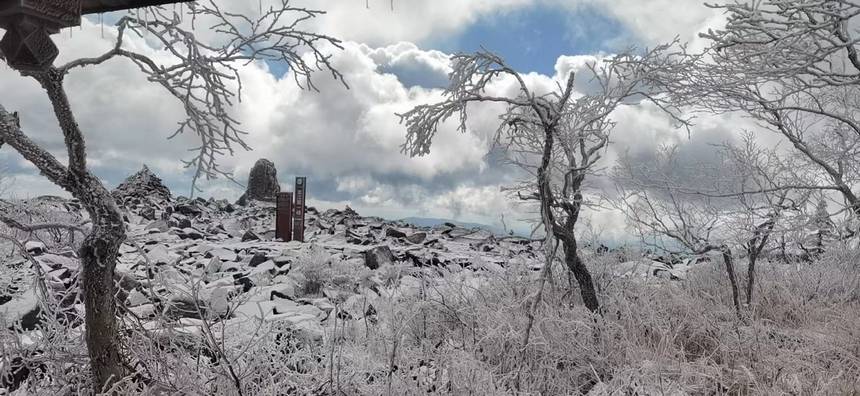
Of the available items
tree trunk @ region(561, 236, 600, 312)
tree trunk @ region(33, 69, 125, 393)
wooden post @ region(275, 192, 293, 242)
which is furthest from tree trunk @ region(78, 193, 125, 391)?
A: wooden post @ region(275, 192, 293, 242)

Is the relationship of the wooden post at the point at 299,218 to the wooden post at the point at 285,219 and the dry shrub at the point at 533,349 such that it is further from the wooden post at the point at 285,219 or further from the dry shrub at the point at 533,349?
the dry shrub at the point at 533,349

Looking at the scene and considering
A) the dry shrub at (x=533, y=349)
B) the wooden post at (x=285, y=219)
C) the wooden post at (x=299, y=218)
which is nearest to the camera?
the dry shrub at (x=533, y=349)

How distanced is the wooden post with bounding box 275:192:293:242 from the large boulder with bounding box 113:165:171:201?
5645 mm

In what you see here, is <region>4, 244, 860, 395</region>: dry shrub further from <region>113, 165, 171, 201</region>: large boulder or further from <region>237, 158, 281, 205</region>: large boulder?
<region>237, 158, 281, 205</region>: large boulder

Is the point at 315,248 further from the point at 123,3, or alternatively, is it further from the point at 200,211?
the point at 200,211

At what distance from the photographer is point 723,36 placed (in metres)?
5.45

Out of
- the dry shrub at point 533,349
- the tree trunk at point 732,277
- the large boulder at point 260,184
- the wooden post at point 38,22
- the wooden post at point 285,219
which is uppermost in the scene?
the large boulder at point 260,184

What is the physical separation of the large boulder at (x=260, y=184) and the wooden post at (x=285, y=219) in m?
8.34

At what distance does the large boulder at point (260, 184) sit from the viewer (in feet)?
65.2

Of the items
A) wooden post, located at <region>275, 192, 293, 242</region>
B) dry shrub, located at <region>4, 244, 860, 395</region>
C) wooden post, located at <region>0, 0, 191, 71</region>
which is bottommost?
dry shrub, located at <region>4, 244, 860, 395</region>

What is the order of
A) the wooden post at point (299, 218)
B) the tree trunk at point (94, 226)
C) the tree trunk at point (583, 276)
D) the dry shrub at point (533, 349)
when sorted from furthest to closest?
the wooden post at point (299, 218) → the tree trunk at point (583, 276) → the dry shrub at point (533, 349) → the tree trunk at point (94, 226)

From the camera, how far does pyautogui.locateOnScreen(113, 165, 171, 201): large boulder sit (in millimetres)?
16291

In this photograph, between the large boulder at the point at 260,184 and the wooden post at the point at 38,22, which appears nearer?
the wooden post at the point at 38,22

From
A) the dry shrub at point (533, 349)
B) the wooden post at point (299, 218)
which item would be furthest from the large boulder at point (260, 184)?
the dry shrub at point (533, 349)
